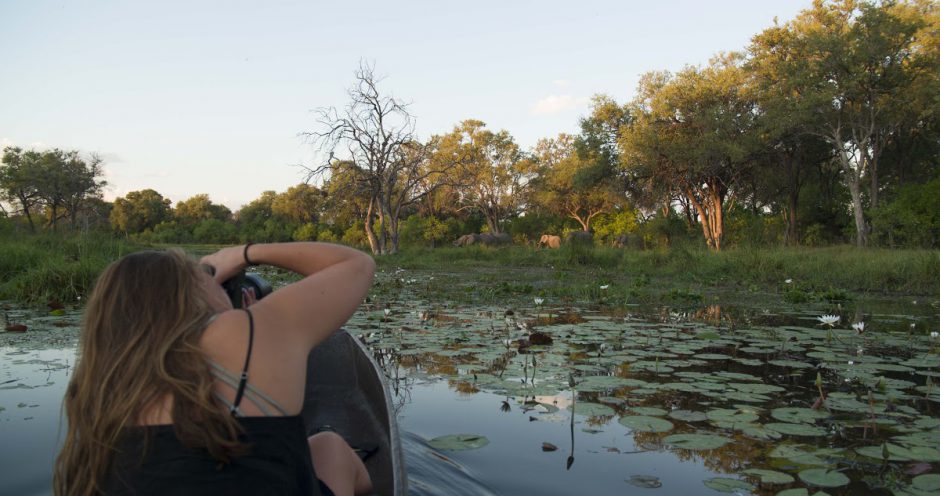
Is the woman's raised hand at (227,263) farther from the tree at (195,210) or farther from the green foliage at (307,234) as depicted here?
the tree at (195,210)

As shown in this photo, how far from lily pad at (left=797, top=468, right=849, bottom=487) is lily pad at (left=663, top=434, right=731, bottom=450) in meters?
0.41

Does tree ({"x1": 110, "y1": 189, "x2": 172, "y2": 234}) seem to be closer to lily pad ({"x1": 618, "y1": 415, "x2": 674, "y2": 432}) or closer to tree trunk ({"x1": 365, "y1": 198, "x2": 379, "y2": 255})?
tree trunk ({"x1": 365, "y1": 198, "x2": 379, "y2": 255})

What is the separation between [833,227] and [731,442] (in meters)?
28.2

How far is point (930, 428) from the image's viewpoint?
9.83ft

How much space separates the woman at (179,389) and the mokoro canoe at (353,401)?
2.82ft

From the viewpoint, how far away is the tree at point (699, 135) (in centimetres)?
2312

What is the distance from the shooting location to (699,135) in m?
24.5

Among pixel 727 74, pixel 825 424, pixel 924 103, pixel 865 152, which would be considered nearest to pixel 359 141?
pixel 727 74

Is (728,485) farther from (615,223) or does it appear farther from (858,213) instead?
(615,223)

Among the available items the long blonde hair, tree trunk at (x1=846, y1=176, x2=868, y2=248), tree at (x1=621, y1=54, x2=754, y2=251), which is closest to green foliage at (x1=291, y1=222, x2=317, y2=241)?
tree at (x1=621, y1=54, x2=754, y2=251)

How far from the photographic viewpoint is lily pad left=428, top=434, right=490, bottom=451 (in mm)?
2918

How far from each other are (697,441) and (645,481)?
0.45m

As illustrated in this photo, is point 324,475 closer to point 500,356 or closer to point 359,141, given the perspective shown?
point 500,356

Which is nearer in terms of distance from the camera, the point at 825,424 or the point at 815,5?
the point at 825,424
